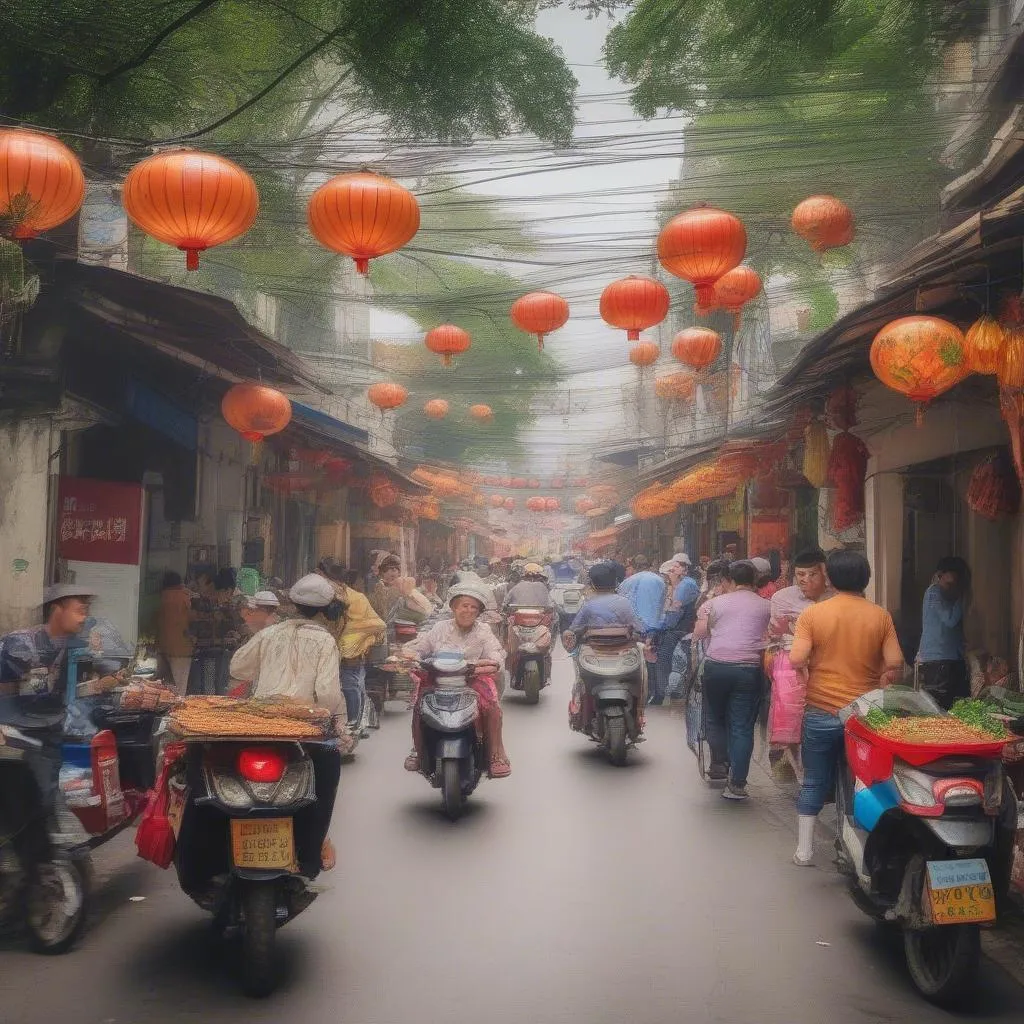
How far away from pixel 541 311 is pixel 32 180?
227 inches

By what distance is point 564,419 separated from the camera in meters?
33.2

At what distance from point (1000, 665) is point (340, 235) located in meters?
5.94

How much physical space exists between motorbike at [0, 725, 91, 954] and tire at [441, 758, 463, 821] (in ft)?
10.5

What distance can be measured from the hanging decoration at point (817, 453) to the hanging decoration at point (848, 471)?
324mm

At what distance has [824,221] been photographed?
1066 centimetres

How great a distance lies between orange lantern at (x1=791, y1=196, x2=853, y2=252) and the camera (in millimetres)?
10625

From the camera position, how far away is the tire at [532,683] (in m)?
15.8

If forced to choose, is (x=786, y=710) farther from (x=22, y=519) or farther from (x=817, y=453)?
(x=22, y=519)

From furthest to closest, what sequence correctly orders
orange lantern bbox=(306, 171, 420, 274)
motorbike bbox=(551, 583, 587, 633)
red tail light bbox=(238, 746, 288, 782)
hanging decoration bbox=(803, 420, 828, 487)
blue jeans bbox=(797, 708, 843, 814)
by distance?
motorbike bbox=(551, 583, 587, 633) < hanging decoration bbox=(803, 420, 828, 487) < orange lantern bbox=(306, 171, 420, 274) < blue jeans bbox=(797, 708, 843, 814) < red tail light bbox=(238, 746, 288, 782)

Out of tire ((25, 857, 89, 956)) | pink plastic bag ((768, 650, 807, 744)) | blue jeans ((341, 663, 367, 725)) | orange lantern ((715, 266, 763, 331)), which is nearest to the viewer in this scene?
tire ((25, 857, 89, 956))

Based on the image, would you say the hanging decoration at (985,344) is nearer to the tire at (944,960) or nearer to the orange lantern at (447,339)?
the tire at (944,960)

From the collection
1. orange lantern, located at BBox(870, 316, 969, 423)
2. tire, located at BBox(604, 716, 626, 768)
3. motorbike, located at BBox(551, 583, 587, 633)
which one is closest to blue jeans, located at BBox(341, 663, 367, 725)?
tire, located at BBox(604, 716, 626, 768)

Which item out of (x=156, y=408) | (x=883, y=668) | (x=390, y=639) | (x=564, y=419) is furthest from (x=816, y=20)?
(x=564, y=419)

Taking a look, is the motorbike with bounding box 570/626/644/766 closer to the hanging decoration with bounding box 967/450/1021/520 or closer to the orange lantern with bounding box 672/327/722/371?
the hanging decoration with bounding box 967/450/1021/520
